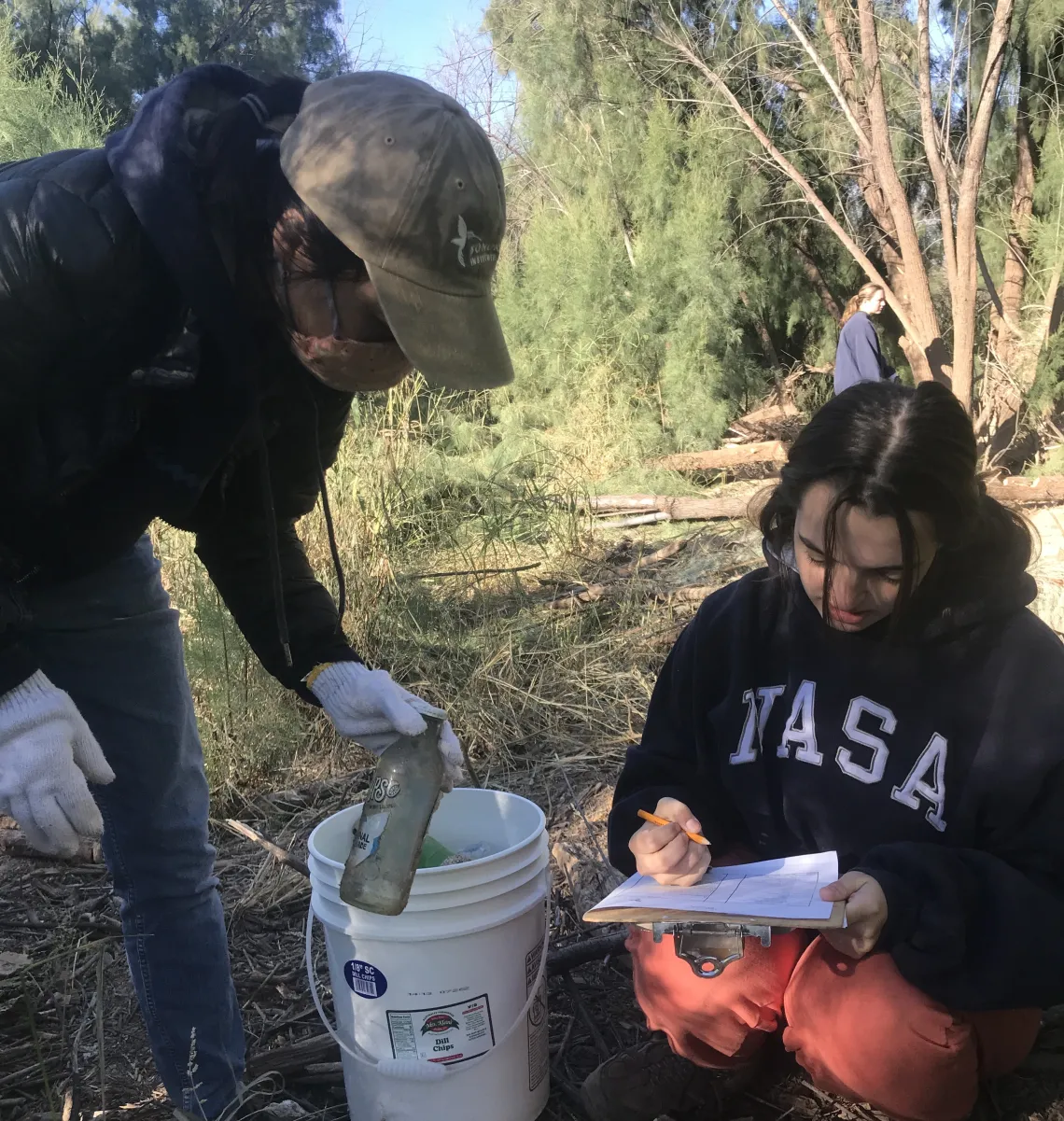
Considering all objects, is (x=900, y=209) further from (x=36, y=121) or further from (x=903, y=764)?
(x=903, y=764)

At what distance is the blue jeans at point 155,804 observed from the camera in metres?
Answer: 1.61

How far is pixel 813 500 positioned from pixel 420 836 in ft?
2.83

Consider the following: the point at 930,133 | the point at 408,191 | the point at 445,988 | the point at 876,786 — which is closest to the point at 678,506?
the point at 930,133

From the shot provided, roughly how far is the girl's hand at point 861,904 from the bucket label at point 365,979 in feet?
2.42

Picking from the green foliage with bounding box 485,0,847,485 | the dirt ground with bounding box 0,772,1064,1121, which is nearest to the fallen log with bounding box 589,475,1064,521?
the green foliage with bounding box 485,0,847,485

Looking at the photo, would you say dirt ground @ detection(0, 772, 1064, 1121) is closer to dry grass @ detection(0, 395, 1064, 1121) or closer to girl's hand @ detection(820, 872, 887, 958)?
dry grass @ detection(0, 395, 1064, 1121)

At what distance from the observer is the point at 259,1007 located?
2.21 metres

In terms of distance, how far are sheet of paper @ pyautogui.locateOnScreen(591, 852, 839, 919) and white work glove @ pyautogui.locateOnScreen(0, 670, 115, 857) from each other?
735 mm

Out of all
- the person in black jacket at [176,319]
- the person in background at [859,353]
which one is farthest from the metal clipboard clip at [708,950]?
the person in background at [859,353]

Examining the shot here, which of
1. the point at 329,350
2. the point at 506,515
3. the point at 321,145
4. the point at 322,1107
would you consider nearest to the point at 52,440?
the point at 329,350

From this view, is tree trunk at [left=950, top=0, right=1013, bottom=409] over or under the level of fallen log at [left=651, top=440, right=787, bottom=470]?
over

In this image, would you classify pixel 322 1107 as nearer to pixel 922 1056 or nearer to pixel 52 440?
pixel 922 1056

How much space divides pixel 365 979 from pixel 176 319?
3.60 feet

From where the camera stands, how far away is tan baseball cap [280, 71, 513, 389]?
1.26m
